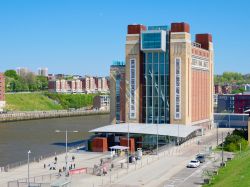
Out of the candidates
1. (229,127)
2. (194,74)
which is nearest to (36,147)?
(194,74)

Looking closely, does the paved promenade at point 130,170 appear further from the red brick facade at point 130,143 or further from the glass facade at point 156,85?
the glass facade at point 156,85

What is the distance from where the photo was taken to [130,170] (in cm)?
6662

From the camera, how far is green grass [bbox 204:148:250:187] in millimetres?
50250

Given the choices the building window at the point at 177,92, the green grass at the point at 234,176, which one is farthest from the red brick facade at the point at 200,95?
the green grass at the point at 234,176

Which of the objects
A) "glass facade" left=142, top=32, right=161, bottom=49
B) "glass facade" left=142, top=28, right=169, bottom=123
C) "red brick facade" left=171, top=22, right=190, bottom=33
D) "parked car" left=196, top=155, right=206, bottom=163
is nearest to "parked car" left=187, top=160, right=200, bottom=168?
"parked car" left=196, top=155, right=206, bottom=163

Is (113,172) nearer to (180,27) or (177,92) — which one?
(177,92)

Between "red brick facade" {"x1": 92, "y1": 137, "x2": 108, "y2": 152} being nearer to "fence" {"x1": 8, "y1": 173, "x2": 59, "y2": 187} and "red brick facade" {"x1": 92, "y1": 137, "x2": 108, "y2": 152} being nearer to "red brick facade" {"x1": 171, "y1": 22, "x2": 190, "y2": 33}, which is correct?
"fence" {"x1": 8, "y1": 173, "x2": 59, "y2": 187}

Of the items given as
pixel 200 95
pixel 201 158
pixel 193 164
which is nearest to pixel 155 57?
pixel 200 95

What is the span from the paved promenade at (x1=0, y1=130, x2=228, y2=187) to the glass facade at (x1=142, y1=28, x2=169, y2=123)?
18493 mm

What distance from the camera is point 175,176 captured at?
62.0 m

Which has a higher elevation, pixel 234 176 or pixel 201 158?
pixel 234 176

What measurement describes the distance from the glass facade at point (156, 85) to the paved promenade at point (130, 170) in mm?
18493

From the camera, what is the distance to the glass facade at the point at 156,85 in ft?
346

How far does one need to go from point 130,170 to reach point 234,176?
54.0ft
